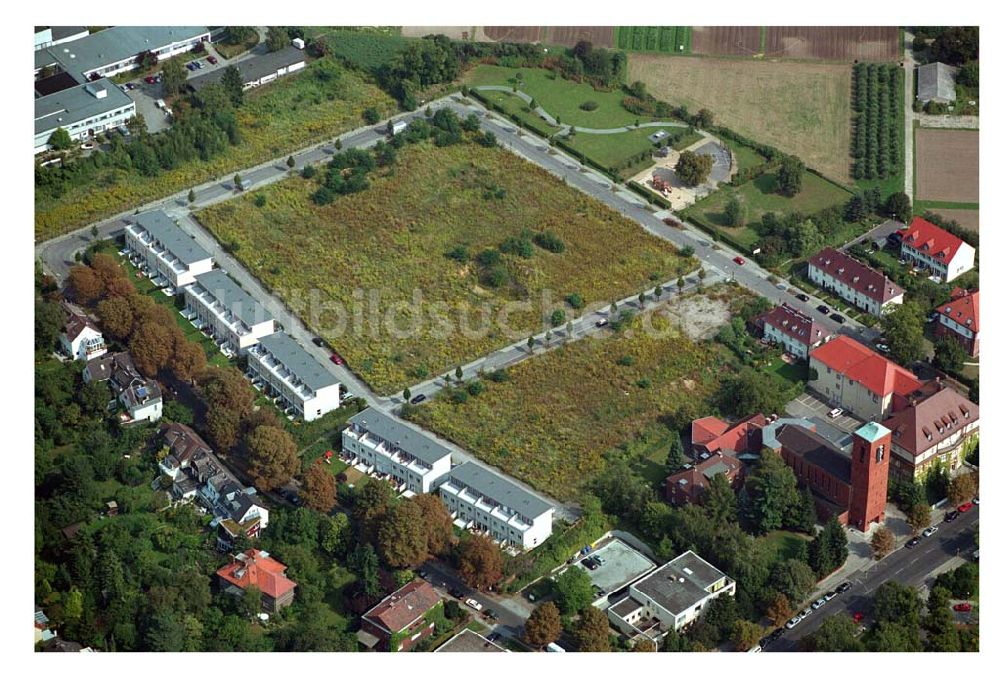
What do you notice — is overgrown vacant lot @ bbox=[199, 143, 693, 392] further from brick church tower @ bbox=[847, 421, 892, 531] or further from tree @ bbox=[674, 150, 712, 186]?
brick church tower @ bbox=[847, 421, 892, 531]

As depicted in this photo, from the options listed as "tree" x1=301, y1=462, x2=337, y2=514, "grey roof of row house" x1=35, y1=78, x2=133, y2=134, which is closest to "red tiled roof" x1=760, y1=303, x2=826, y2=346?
"tree" x1=301, y1=462, x2=337, y2=514

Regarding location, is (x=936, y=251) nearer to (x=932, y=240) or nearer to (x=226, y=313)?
(x=932, y=240)

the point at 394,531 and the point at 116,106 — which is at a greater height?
the point at 116,106

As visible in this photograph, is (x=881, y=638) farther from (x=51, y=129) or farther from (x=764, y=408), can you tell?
(x=51, y=129)

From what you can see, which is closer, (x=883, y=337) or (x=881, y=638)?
(x=881, y=638)

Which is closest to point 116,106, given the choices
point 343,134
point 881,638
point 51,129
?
point 51,129

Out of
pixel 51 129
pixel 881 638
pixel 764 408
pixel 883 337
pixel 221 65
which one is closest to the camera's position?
pixel 881 638
